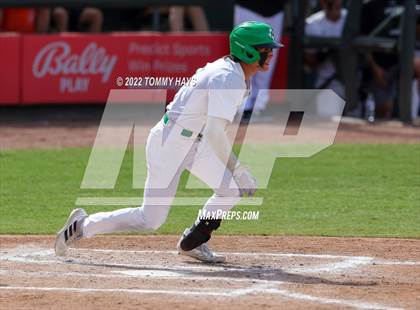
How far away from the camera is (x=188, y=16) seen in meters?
16.8

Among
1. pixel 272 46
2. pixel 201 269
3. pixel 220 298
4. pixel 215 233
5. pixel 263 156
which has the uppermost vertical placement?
pixel 272 46

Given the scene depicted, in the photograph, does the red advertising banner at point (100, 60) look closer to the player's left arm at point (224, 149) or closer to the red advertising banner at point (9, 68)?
the red advertising banner at point (9, 68)

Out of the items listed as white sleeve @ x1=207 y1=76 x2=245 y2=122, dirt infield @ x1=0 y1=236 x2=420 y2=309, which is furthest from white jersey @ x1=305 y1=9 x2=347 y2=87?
white sleeve @ x1=207 y1=76 x2=245 y2=122

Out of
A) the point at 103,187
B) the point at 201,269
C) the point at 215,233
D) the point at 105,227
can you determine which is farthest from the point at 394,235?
the point at 103,187

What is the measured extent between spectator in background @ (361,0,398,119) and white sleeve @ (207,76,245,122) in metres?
8.91

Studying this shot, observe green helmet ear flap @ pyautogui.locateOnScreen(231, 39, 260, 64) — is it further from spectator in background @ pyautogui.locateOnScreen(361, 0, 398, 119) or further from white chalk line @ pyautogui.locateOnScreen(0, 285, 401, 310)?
spectator in background @ pyautogui.locateOnScreen(361, 0, 398, 119)

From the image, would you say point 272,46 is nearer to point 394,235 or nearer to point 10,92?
point 394,235

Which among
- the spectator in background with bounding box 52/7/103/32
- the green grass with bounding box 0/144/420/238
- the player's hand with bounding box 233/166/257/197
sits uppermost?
the player's hand with bounding box 233/166/257/197

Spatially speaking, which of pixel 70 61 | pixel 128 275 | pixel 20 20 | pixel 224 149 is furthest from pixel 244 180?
pixel 20 20

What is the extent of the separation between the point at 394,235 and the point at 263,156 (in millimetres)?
4198

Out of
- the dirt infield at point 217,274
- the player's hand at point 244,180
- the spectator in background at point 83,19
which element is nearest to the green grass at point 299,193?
the dirt infield at point 217,274

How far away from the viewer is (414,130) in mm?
14625

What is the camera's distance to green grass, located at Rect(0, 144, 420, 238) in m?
9.05

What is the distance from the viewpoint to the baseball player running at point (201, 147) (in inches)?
276
